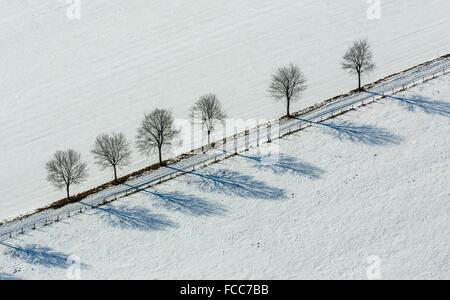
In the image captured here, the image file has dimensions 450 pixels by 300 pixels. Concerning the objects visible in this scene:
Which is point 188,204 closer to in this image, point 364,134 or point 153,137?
point 153,137

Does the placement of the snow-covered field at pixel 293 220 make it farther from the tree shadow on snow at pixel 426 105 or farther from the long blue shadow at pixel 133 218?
the tree shadow on snow at pixel 426 105

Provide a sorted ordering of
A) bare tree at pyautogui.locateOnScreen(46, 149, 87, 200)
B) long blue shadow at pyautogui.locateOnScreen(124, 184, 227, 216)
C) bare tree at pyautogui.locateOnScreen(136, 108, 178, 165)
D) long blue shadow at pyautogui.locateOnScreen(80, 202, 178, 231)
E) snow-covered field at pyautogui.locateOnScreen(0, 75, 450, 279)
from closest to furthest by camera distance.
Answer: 1. snow-covered field at pyautogui.locateOnScreen(0, 75, 450, 279)
2. long blue shadow at pyautogui.locateOnScreen(80, 202, 178, 231)
3. long blue shadow at pyautogui.locateOnScreen(124, 184, 227, 216)
4. bare tree at pyautogui.locateOnScreen(46, 149, 87, 200)
5. bare tree at pyautogui.locateOnScreen(136, 108, 178, 165)

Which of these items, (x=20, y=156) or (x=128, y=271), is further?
(x=20, y=156)

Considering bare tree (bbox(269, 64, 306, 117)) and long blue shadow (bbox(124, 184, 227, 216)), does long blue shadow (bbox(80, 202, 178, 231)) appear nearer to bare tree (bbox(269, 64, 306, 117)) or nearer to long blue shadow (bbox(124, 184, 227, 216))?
long blue shadow (bbox(124, 184, 227, 216))

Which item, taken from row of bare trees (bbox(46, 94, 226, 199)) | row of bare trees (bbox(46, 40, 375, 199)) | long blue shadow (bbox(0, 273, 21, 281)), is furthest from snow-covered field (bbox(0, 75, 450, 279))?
row of bare trees (bbox(46, 40, 375, 199))

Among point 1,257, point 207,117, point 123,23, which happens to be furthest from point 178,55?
point 1,257

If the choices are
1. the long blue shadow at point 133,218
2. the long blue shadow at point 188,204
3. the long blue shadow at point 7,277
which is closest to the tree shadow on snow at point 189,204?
the long blue shadow at point 188,204

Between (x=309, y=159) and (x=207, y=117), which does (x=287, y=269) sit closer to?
(x=309, y=159)
